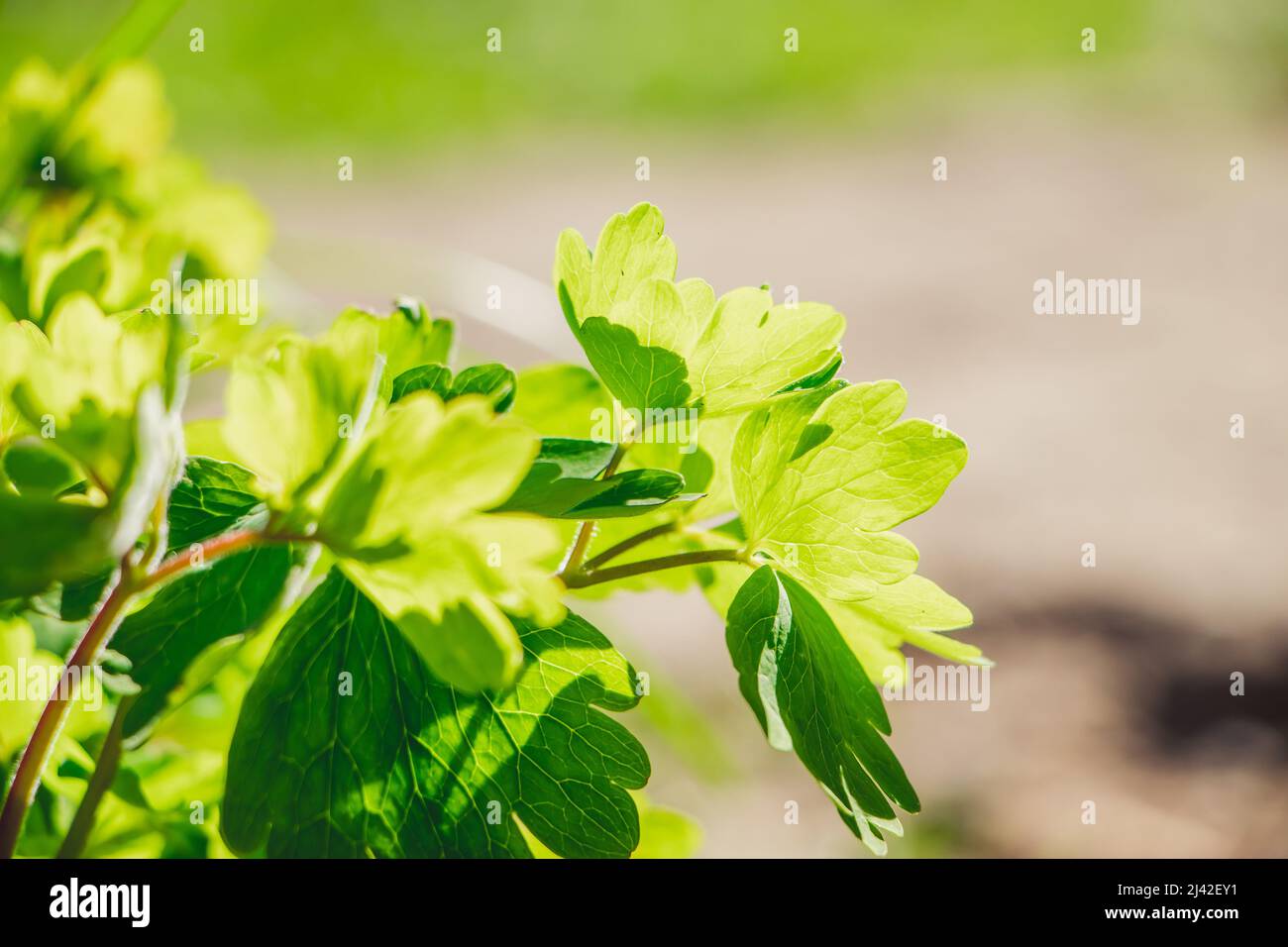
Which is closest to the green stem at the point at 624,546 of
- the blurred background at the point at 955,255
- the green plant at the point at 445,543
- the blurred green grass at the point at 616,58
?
the green plant at the point at 445,543

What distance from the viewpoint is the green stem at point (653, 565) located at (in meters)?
0.35

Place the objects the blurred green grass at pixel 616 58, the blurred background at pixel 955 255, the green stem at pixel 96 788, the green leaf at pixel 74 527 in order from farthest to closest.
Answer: the blurred green grass at pixel 616 58
the blurred background at pixel 955 255
the green stem at pixel 96 788
the green leaf at pixel 74 527

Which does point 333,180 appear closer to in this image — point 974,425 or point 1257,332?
point 974,425

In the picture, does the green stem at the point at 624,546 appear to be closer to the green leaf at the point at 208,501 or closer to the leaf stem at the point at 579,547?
the leaf stem at the point at 579,547

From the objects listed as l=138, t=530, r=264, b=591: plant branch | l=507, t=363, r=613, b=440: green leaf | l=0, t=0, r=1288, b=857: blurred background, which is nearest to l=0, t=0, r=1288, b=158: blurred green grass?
l=0, t=0, r=1288, b=857: blurred background

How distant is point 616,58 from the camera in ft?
19.7

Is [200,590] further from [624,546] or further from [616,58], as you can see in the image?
[616,58]

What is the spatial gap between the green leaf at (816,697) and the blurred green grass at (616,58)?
5.36m

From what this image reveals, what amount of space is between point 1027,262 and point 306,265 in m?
3.31

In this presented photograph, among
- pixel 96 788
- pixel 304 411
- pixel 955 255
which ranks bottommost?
pixel 96 788

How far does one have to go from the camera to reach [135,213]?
550 mm

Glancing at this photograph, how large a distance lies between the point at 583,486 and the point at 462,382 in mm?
53

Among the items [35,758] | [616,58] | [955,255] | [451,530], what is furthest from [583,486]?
[616,58]
